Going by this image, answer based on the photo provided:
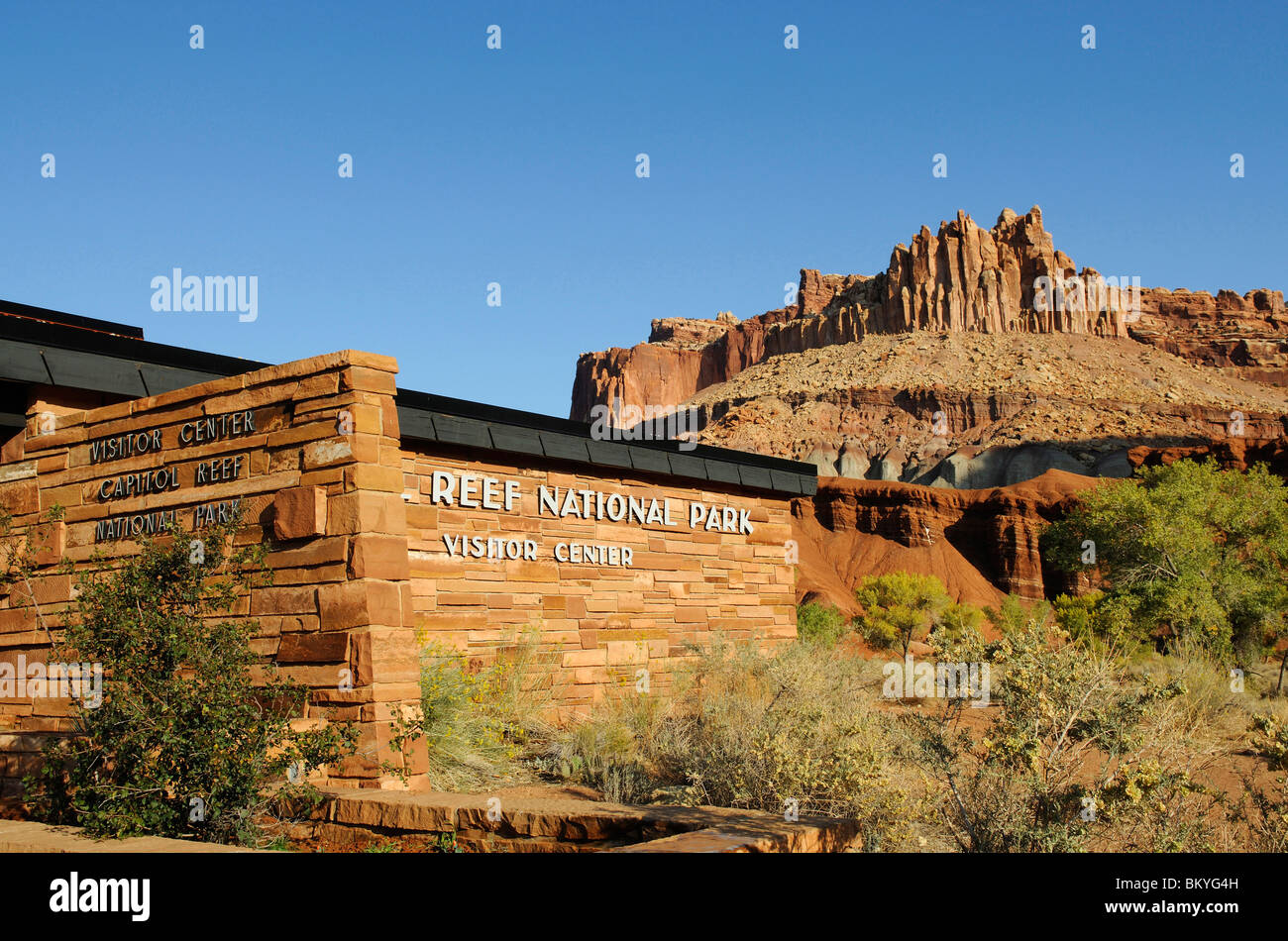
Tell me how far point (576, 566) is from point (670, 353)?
151 meters

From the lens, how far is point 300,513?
7863mm

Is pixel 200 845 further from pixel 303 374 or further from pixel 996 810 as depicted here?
pixel 996 810

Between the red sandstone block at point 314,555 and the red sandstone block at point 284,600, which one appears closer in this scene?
the red sandstone block at point 314,555

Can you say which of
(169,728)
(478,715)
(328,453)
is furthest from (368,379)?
(478,715)

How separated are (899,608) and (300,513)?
37399mm

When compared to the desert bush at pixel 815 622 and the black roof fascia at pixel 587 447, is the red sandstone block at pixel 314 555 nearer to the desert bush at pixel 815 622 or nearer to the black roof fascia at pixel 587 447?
the black roof fascia at pixel 587 447

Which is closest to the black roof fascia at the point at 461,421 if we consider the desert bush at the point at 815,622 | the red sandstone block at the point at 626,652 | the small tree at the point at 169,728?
the red sandstone block at the point at 626,652

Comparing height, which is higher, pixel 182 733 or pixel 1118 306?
pixel 1118 306

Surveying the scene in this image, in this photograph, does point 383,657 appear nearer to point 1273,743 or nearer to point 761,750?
point 761,750

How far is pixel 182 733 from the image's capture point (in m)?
6.31

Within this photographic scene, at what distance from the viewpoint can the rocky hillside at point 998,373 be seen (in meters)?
78.7
